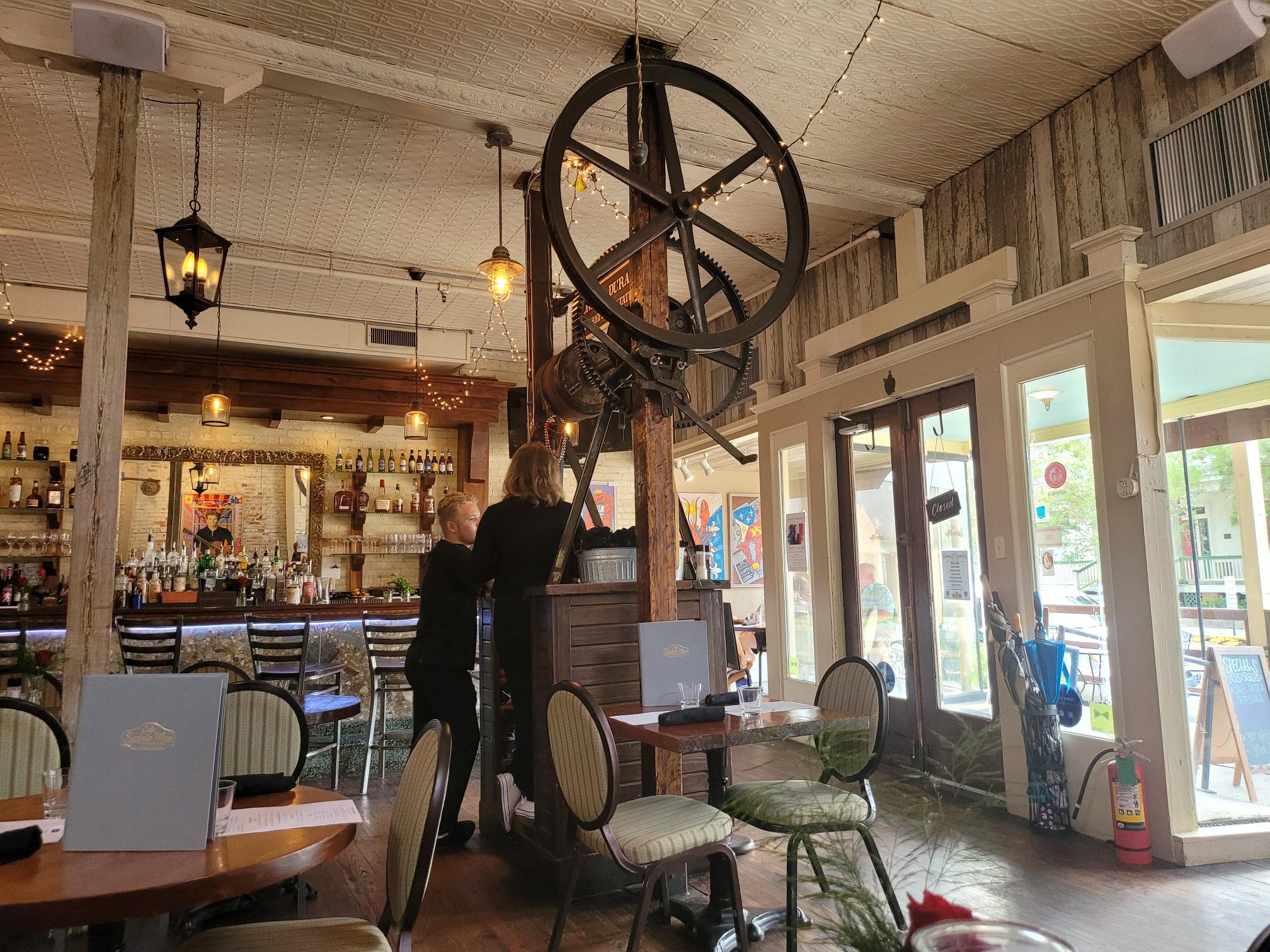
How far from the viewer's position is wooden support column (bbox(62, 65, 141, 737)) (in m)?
3.48

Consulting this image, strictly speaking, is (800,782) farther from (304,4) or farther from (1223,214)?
(304,4)

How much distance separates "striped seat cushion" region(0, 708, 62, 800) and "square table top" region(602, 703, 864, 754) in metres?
1.73

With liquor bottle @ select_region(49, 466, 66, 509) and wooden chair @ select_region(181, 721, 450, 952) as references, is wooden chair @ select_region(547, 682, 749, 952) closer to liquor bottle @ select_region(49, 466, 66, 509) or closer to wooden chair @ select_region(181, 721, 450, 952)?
wooden chair @ select_region(181, 721, 450, 952)

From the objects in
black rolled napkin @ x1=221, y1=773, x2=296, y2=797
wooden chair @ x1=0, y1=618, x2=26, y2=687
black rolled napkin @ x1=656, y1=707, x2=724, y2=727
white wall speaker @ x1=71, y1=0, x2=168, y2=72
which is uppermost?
white wall speaker @ x1=71, y1=0, x2=168, y2=72

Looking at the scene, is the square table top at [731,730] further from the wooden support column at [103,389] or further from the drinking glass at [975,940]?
the wooden support column at [103,389]

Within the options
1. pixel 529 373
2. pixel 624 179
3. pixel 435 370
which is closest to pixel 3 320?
pixel 435 370

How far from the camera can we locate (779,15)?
3.72m

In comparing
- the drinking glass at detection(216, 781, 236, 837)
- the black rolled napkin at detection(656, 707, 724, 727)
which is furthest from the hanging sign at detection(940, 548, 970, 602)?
the drinking glass at detection(216, 781, 236, 837)

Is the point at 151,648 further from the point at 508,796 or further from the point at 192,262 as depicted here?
the point at 508,796

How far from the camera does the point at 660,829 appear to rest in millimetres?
2570

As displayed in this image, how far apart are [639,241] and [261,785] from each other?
2.04m

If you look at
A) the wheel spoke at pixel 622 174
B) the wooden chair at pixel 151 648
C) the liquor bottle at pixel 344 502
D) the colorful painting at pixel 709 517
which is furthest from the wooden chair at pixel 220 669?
the colorful painting at pixel 709 517

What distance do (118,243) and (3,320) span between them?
5039 mm

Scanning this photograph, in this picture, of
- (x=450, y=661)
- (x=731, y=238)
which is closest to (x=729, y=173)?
(x=731, y=238)
